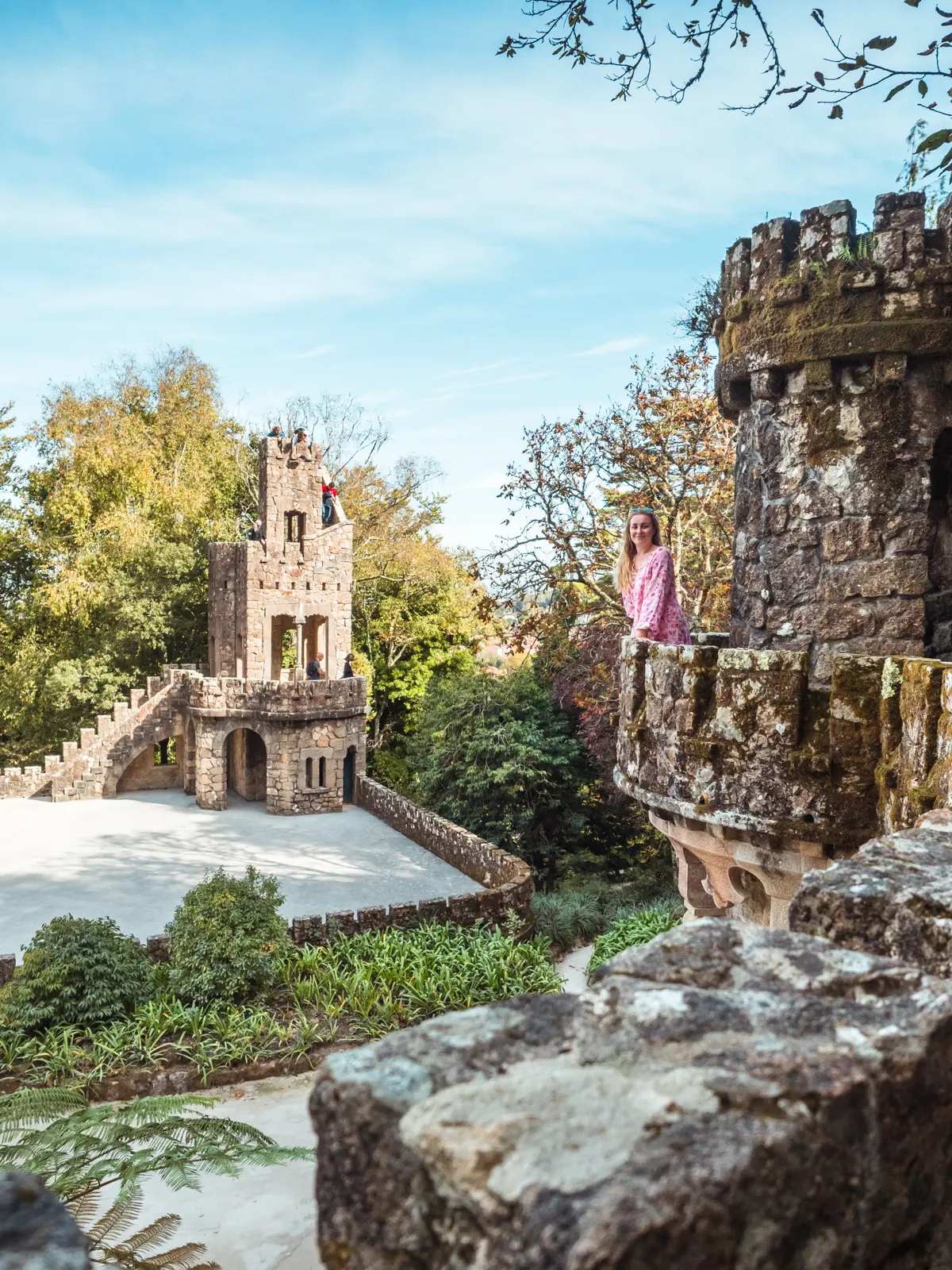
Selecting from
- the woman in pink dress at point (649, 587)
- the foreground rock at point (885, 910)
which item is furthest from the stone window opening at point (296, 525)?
the foreground rock at point (885, 910)

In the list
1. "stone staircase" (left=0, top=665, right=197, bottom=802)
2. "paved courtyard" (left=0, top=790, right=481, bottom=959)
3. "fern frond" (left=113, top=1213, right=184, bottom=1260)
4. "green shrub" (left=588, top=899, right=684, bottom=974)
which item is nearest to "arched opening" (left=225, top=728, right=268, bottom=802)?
"paved courtyard" (left=0, top=790, right=481, bottom=959)

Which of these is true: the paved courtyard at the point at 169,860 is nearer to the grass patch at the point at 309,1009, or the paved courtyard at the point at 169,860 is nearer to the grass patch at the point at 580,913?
the grass patch at the point at 580,913

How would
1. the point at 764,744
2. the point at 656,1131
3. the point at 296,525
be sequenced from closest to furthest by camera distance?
1. the point at 656,1131
2. the point at 764,744
3. the point at 296,525

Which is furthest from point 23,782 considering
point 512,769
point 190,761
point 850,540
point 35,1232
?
point 35,1232

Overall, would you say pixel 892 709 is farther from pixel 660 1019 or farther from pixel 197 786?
pixel 197 786

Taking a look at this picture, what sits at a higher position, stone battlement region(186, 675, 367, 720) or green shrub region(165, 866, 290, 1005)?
stone battlement region(186, 675, 367, 720)

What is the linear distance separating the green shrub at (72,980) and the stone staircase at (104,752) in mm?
15696

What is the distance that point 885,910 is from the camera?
2.24 m

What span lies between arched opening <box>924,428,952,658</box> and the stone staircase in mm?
24671

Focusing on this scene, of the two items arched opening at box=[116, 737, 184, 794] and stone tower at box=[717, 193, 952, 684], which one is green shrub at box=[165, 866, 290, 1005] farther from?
arched opening at box=[116, 737, 184, 794]

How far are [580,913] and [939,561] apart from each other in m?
12.8

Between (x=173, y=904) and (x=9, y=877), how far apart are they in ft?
13.1

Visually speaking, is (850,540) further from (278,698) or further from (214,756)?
(214,756)

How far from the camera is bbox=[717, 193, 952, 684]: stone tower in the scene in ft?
19.6
